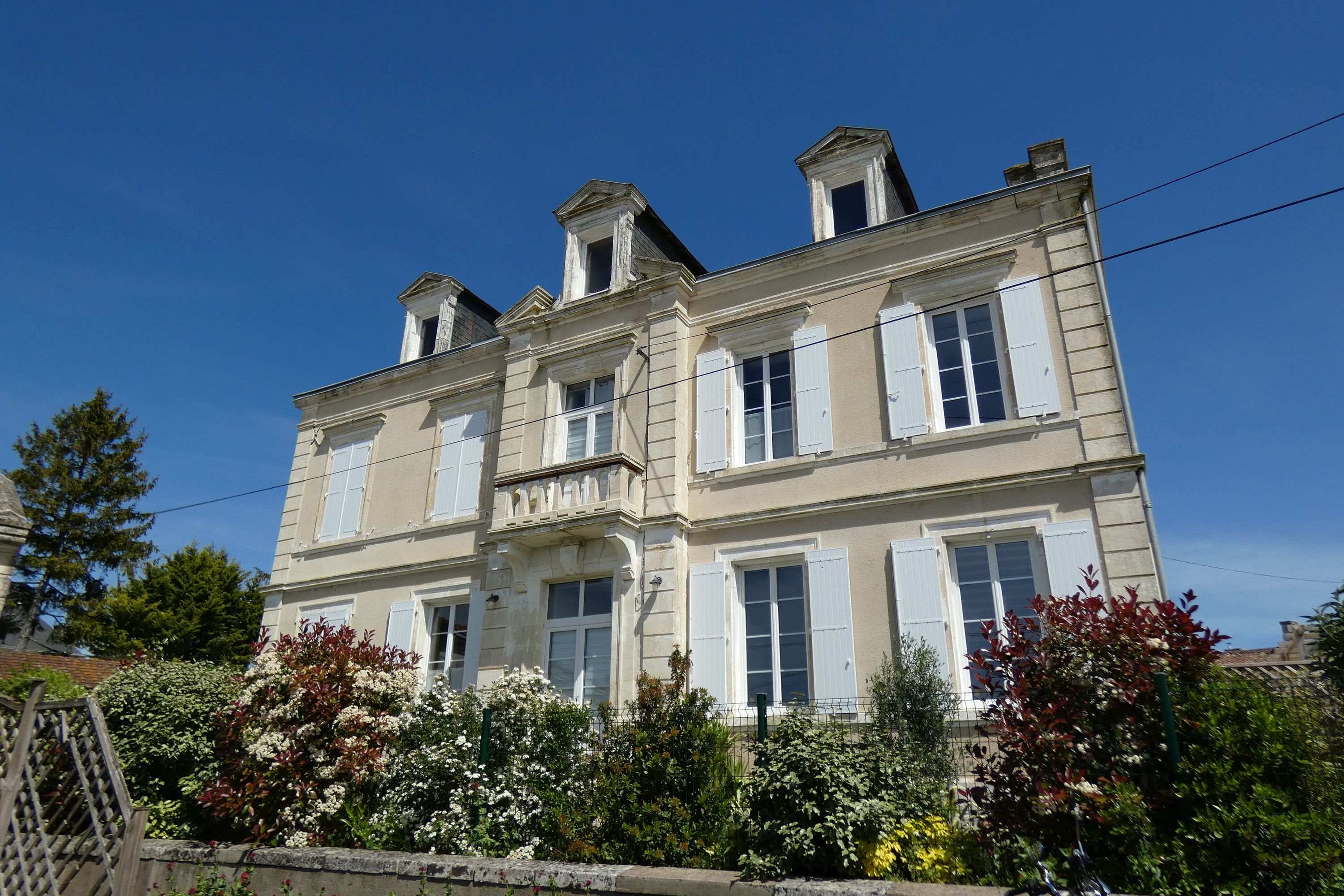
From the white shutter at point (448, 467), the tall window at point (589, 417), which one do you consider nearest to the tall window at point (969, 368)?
the tall window at point (589, 417)

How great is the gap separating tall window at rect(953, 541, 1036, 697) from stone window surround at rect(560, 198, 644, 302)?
23.1 feet

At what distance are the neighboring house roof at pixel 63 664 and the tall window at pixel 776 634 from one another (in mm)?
13199

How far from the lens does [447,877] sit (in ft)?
20.8

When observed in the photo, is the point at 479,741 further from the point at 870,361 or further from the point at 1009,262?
the point at 1009,262

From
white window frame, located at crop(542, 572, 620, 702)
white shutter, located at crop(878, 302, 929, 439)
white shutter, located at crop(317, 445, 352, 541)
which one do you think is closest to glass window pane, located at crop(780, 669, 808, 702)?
white window frame, located at crop(542, 572, 620, 702)

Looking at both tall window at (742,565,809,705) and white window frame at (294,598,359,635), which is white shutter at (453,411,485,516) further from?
tall window at (742,565,809,705)

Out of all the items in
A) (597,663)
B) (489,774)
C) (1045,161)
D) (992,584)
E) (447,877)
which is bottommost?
(447,877)

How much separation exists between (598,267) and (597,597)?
231 inches

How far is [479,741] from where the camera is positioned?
8.21 metres

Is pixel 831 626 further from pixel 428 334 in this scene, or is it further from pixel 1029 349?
pixel 428 334

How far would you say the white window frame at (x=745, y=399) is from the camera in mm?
11516

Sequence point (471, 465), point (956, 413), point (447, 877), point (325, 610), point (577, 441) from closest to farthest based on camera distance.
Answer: point (447, 877), point (956, 413), point (577, 441), point (471, 465), point (325, 610)

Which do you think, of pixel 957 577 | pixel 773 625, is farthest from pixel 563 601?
pixel 957 577

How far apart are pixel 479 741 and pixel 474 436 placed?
23.3ft
